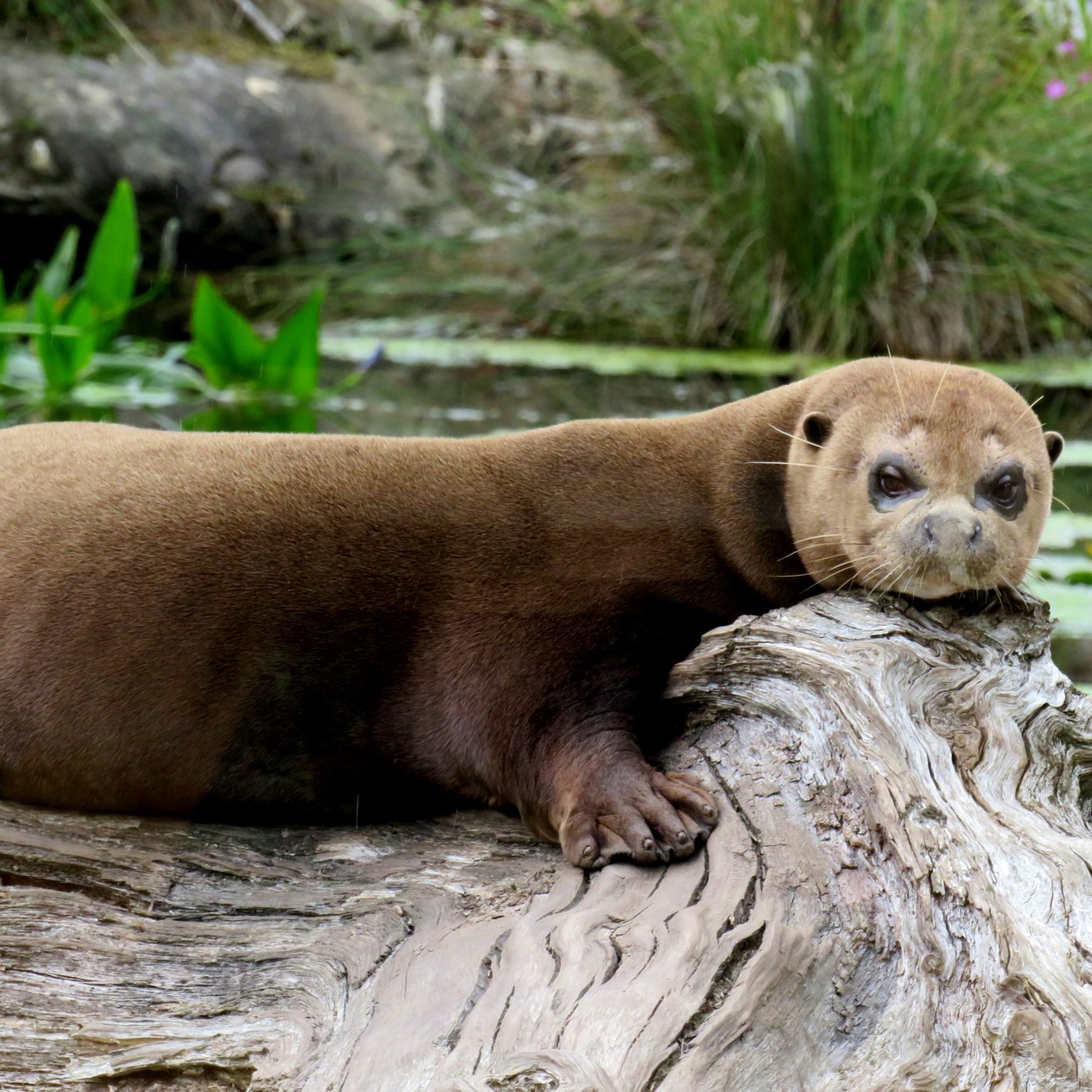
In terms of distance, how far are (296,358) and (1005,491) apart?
4.35 meters

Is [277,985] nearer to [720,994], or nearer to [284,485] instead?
[720,994]

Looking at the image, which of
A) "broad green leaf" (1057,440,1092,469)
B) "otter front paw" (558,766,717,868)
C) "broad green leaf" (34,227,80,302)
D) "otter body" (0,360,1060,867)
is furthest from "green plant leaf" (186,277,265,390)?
"otter front paw" (558,766,717,868)

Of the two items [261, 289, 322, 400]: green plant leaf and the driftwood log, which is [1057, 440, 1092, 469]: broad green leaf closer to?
the driftwood log

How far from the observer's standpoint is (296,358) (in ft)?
21.4

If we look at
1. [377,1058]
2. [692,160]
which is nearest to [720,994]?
[377,1058]

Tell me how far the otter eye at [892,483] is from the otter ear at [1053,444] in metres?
0.39

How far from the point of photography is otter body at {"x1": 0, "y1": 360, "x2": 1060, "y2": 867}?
8.89 ft

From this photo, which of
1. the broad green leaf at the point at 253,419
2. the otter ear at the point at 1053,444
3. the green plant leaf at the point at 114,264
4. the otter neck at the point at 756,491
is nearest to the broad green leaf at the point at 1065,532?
the otter ear at the point at 1053,444

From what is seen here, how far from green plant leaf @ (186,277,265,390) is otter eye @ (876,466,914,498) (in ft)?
13.4

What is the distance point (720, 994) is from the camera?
6.91 feet

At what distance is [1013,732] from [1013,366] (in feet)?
18.7

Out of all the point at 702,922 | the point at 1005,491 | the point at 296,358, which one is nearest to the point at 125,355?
the point at 296,358

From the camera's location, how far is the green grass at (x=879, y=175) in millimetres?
7957

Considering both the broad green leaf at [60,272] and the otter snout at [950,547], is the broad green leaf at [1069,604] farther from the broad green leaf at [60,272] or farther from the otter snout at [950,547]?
the broad green leaf at [60,272]
